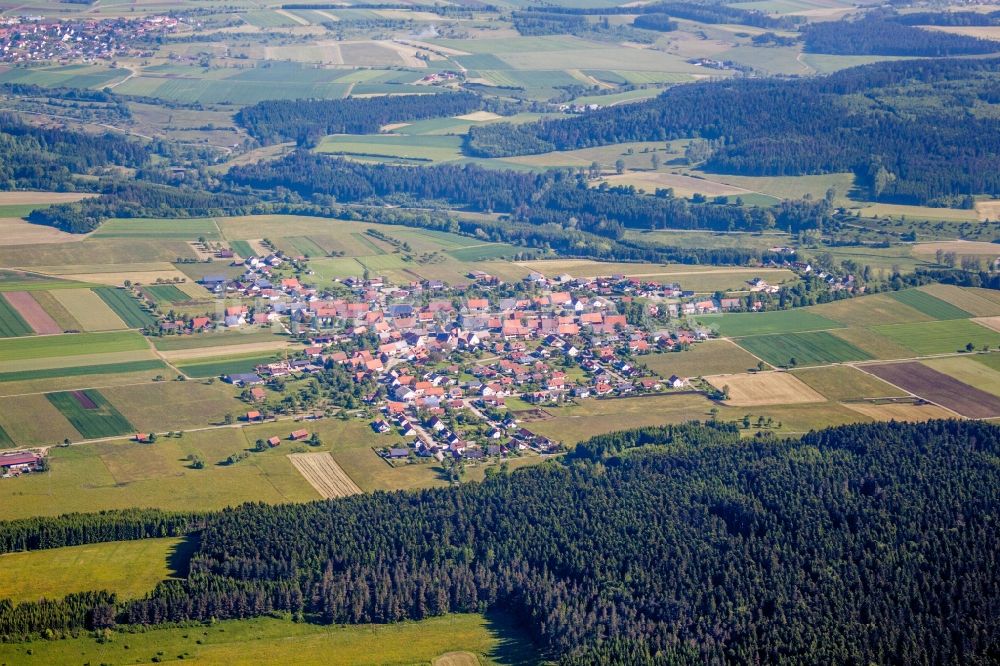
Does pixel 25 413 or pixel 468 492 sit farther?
pixel 25 413

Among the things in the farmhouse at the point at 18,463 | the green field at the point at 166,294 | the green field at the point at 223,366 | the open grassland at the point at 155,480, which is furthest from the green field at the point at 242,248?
the farmhouse at the point at 18,463

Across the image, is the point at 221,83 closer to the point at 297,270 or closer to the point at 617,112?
the point at 617,112

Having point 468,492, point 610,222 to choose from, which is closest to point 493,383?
point 468,492

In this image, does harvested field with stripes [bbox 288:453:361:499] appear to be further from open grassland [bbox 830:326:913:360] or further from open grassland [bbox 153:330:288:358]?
open grassland [bbox 830:326:913:360]

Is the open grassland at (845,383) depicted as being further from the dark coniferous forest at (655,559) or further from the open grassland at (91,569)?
the open grassland at (91,569)

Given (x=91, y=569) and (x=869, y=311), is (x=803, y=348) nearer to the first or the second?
(x=869, y=311)

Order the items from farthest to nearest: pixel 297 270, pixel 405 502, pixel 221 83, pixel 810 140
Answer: pixel 221 83 < pixel 810 140 < pixel 297 270 < pixel 405 502
